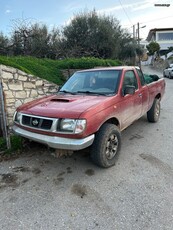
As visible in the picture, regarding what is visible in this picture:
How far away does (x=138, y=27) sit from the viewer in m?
36.2

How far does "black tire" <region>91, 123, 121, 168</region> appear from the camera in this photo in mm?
3115

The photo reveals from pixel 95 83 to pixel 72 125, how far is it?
1.56m

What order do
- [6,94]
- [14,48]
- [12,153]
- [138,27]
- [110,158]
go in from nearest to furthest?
[110,158], [12,153], [6,94], [14,48], [138,27]

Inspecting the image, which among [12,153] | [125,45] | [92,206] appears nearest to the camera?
[92,206]

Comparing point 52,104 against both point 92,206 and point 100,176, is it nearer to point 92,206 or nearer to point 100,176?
point 100,176

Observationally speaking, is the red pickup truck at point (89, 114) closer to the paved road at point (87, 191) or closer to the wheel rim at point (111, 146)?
the wheel rim at point (111, 146)

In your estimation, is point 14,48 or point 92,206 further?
point 14,48

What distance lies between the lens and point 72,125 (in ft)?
9.23

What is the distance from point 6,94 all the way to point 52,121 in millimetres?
2960

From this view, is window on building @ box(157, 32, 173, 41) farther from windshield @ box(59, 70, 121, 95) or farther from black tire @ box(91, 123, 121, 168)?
black tire @ box(91, 123, 121, 168)

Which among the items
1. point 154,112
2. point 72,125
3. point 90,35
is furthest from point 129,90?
point 90,35

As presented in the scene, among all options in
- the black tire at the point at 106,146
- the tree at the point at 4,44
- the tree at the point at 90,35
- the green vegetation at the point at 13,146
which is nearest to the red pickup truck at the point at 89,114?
the black tire at the point at 106,146

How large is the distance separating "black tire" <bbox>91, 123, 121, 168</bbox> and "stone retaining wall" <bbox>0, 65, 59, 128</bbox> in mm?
2984

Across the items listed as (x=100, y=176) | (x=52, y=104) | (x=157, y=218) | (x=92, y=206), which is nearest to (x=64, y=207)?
(x=92, y=206)
